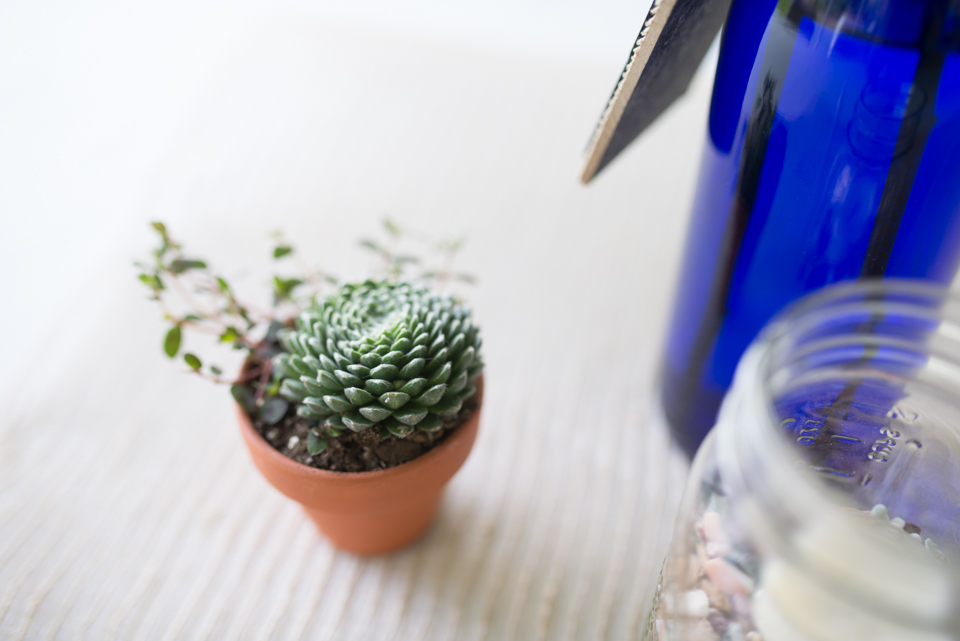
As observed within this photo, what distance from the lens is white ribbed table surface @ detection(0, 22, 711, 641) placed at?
41 centimetres

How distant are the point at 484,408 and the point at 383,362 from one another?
202 mm

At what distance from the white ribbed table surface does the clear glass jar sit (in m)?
0.12

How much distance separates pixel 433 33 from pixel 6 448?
0.65m

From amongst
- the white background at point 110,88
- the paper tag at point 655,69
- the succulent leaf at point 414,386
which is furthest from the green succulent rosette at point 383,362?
the white background at point 110,88

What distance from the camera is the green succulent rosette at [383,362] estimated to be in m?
0.33

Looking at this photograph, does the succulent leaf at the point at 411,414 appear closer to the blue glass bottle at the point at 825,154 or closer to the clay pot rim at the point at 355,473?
the clay pot rim at the point at 355,473

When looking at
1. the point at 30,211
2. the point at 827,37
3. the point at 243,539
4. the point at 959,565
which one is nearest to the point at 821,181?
the point at 827,37

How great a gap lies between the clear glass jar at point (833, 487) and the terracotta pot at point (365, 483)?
12cm

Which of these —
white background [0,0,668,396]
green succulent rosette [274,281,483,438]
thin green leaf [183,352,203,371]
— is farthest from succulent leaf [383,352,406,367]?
white background [0,0,668,396]

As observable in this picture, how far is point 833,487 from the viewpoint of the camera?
0.35 meters

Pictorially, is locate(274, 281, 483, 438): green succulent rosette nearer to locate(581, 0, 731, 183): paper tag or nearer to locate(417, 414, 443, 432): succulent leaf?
locate(417, 414, 443, 432): succulent leaf

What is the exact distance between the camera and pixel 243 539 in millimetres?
438

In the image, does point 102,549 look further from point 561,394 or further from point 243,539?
point 561,394

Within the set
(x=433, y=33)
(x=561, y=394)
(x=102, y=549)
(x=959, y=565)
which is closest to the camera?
(x=959, y=565)
